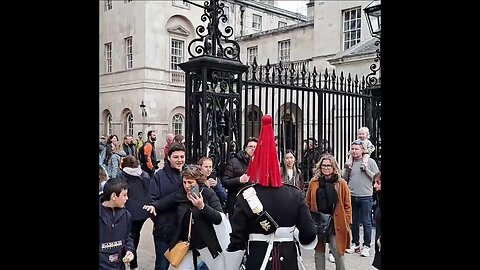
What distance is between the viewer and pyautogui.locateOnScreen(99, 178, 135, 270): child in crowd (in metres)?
4.20

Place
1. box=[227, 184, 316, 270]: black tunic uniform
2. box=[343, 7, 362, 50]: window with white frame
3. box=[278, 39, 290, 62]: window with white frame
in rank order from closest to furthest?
box=[227, 184, 316, 270]: black tunic uniform < box=[343, 7, 362, 50]: window with white frame < box=[278, 39, 290, 62]: window with white frame

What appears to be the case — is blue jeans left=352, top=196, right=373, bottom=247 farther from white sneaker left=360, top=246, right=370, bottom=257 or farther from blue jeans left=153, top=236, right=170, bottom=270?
blue jeans left=153, top=236, right=170, bottom=270

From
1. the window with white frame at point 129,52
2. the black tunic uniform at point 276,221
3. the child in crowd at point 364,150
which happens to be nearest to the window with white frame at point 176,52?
the window with white frame at point 129,52

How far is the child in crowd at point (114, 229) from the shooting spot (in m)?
4.20

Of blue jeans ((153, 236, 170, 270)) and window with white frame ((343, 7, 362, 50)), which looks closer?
blue jeans ((153, 236, 170, 270))

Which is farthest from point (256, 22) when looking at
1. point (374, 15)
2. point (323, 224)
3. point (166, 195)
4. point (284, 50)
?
point (166, 195)

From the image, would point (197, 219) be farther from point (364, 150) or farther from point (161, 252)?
point (364, 150)

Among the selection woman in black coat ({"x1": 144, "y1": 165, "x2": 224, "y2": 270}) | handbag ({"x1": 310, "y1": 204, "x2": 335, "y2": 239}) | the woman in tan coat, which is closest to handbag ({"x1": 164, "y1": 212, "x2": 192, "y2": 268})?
woman in black coat ({"x1": 144, "y1": 165, "x2": 224, "y2": 270})

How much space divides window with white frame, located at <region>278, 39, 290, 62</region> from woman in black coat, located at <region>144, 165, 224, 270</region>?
66.3 ft
